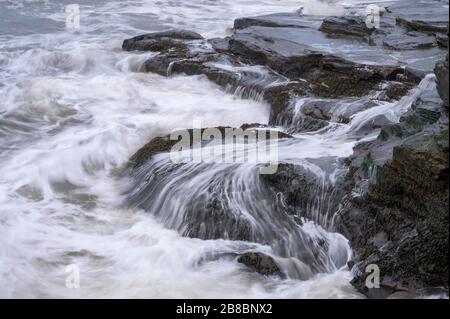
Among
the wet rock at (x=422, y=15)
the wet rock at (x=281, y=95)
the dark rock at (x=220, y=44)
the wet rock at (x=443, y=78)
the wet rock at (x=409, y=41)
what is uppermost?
the wet rock at (x=443, y=78)

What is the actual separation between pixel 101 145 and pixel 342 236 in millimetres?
4365

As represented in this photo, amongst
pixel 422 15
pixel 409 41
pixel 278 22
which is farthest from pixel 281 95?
pixel 422 15

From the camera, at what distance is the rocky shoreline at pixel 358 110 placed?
5.33m

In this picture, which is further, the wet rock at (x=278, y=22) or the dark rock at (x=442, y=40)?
the wet rock at (x=278, y=22)

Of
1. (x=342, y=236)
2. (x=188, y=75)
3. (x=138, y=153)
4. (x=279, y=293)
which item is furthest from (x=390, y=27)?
(x=279, y=293)

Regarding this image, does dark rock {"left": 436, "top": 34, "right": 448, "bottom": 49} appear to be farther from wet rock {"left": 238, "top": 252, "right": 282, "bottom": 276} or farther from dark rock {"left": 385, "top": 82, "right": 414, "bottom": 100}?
wet rock {"left": 238, "top": 252, "right": 282, "bottom": 276}

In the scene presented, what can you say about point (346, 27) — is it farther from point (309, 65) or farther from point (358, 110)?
point (358, 110)

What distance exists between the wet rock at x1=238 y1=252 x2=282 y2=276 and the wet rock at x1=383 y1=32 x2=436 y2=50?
643 centimetres

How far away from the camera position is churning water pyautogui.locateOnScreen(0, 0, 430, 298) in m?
5.93

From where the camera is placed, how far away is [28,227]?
6934 mm

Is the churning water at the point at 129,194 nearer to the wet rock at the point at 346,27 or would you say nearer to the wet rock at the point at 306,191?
the wet rock at the point at 306,191

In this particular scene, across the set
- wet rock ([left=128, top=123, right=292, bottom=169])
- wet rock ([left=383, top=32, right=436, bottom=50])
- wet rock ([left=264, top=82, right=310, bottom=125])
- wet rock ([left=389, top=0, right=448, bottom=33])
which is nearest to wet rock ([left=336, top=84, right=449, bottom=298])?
wet rock ([left=128, top=123, right=292, bottom=169])

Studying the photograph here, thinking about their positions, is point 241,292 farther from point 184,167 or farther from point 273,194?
point 184,167

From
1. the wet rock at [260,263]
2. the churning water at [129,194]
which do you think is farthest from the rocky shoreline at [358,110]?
the churning water at [129,194]
